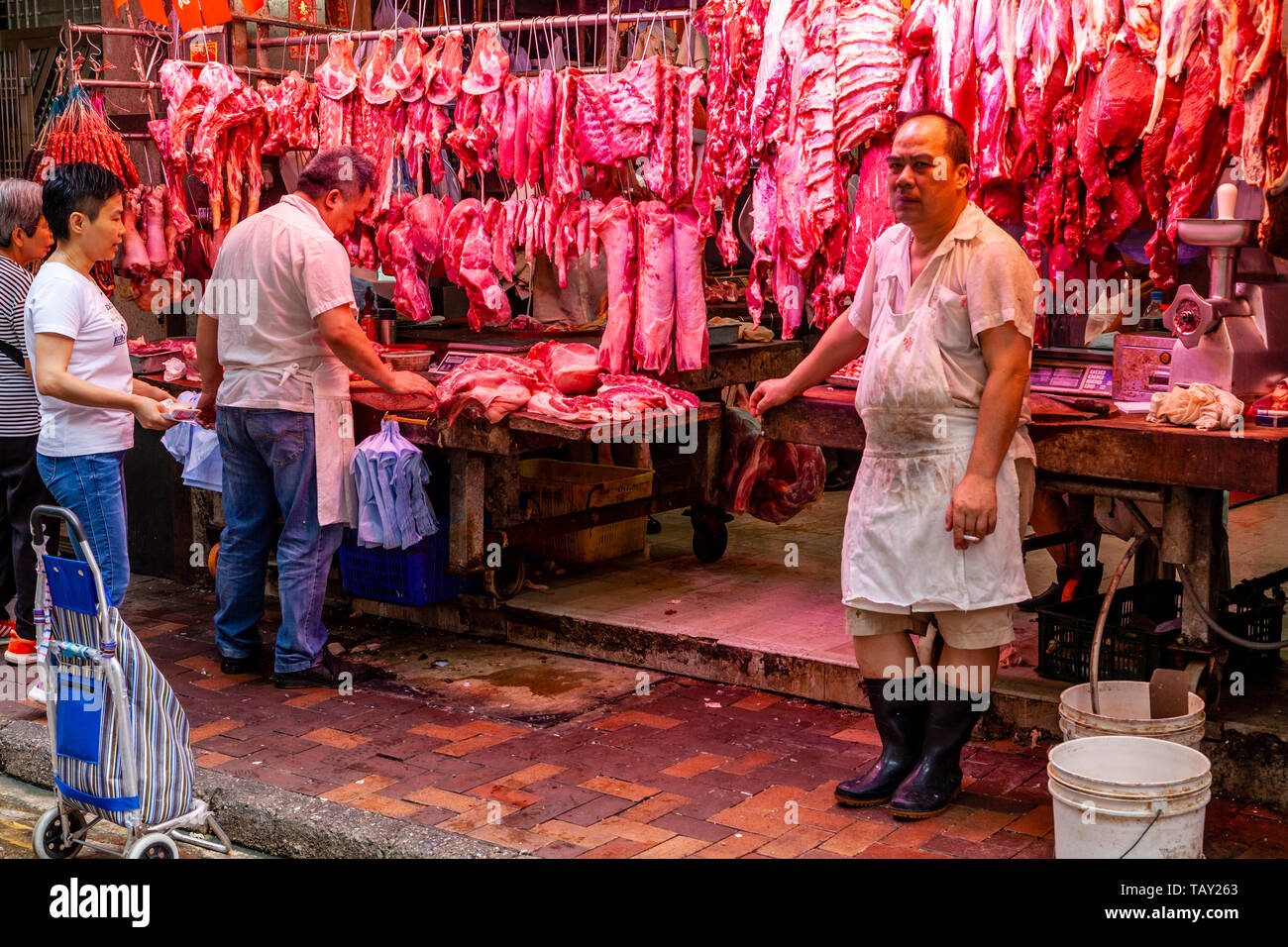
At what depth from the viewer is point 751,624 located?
649 cm

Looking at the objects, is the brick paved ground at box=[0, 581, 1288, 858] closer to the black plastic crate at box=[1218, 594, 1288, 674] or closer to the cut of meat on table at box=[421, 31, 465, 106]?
the black plastic crate at box=[1218, 594, 1288, 674]

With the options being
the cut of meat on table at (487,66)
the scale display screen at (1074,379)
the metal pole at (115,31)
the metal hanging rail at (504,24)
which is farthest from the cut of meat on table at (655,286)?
the metal pole at (115,31)

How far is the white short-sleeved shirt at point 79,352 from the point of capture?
532 cm

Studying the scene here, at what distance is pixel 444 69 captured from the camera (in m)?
7.44

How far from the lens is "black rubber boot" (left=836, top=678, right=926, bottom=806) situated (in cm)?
473

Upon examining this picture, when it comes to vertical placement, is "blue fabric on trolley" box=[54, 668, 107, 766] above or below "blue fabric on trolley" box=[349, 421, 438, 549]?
below

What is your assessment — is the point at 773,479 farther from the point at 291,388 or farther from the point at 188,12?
the point at 188,12

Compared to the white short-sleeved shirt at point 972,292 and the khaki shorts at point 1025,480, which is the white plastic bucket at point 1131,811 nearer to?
the khaki shorts at point 1025,480

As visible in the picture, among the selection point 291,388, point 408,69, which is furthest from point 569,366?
point 408,69

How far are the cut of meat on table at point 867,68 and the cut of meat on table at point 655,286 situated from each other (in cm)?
116

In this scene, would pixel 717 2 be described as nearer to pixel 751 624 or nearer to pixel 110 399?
pixel 751 624

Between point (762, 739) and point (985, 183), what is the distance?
240 centimetres

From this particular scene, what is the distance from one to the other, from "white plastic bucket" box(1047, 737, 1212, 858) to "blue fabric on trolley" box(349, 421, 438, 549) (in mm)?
3260

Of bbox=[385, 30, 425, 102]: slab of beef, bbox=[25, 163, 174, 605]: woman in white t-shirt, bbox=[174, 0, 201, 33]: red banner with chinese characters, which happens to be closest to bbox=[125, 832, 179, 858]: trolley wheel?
bbox=[25, 163, 174, 605]: woman in white t-shirt
